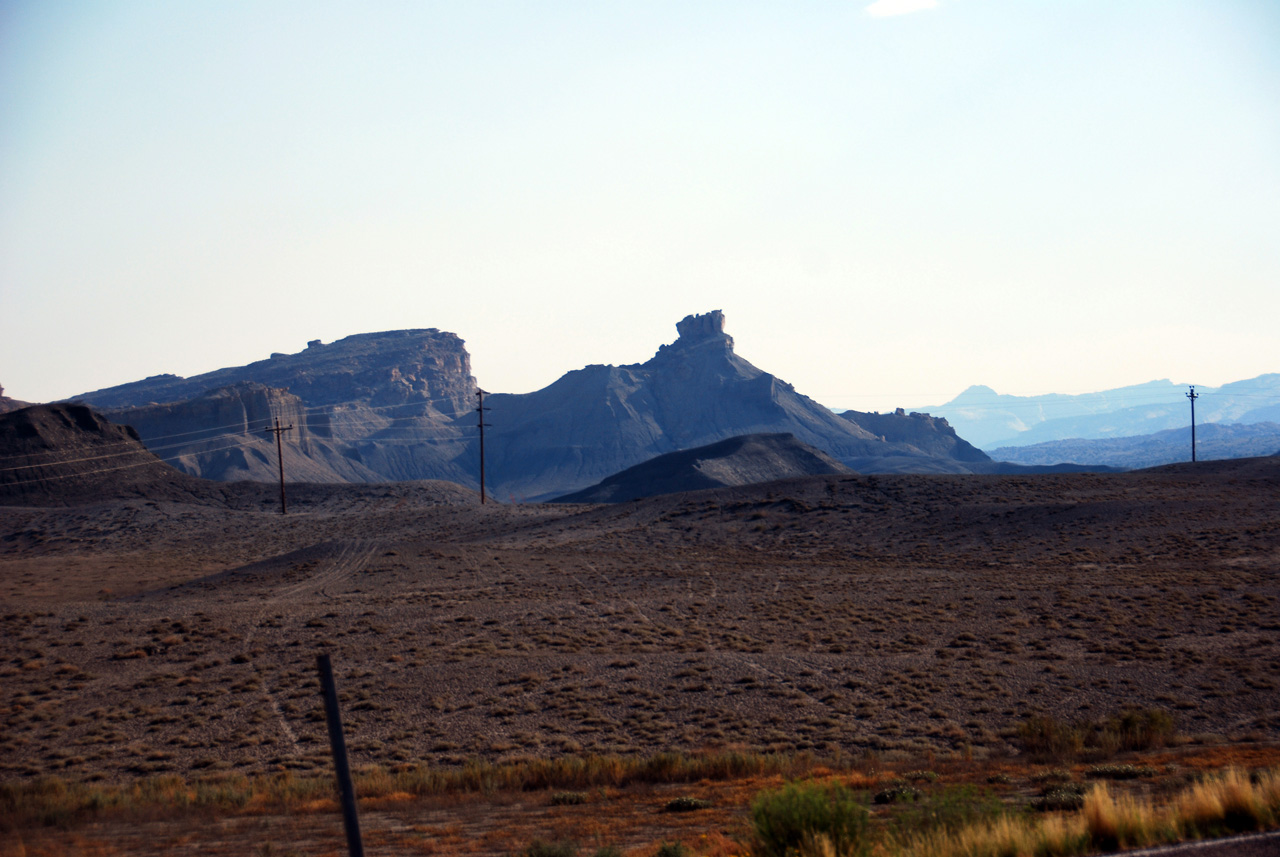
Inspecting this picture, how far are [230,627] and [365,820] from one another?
19483mm

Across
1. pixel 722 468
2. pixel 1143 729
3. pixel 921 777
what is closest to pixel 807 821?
pixel 921 777

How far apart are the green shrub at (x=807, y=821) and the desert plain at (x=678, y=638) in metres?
8.61

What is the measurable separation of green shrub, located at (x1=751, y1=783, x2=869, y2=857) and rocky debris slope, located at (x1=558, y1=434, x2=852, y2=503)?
3539 inches

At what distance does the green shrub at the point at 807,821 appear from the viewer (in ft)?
26.5

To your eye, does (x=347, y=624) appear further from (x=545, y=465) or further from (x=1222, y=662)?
(x=545, y=465)

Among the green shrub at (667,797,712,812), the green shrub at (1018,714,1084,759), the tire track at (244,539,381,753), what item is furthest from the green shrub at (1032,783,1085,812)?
the tire track at (244,539,381,753)

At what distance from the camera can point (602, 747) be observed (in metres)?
17.8

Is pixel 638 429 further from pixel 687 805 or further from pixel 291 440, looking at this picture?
pixel 687 805

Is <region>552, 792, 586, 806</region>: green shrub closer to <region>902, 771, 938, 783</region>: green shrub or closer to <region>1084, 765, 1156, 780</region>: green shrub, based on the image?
<region>902, 771, 938, 783</region>: green shrub

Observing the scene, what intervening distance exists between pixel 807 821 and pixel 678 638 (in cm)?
1929

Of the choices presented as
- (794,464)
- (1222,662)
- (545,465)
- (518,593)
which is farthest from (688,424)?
(1222,662)

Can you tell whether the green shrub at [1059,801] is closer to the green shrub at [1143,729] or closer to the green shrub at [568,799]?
the green shrub at [1143,729]

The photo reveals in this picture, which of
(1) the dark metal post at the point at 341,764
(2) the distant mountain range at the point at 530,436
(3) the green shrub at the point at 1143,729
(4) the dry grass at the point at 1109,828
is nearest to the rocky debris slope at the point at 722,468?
(2) the distant mountain range at the point at 530,436

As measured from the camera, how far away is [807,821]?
324 inches
